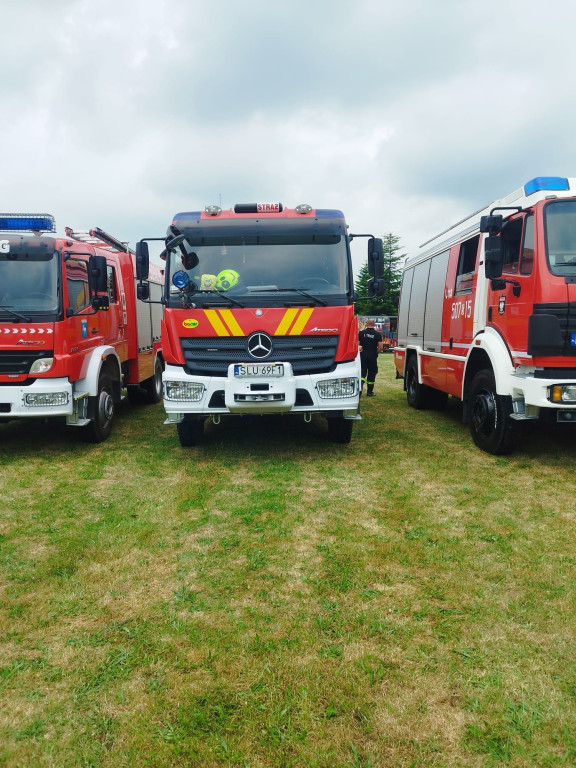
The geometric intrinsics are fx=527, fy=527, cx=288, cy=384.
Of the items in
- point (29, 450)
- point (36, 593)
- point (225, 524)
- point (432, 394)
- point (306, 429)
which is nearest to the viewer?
point (36, 593)

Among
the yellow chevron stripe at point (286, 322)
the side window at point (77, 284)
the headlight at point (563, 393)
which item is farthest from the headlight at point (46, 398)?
the headlight at point (563, 393)

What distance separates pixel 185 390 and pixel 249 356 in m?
0.77

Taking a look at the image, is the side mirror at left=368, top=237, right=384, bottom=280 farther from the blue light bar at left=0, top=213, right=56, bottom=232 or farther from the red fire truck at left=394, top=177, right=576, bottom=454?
the blue light bar at left=0, top=213, right=56, bottom=232

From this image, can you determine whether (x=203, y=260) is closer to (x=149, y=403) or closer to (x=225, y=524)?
(x=225, y=524)

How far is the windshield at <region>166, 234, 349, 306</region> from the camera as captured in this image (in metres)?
5.66

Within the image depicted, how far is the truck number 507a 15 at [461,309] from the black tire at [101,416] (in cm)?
487

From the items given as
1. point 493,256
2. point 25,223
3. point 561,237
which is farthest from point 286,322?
point 25,223

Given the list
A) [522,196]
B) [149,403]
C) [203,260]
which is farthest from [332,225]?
[149,403]

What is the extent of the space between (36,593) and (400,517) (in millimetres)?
2612

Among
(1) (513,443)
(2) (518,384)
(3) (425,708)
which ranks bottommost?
(3) (425,708)

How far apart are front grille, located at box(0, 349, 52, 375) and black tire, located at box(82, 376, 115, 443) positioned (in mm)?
992

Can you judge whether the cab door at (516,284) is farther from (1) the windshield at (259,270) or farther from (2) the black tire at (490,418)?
(1) the windshield at (259,270)

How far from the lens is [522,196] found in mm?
5562

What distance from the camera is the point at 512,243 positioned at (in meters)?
5.55
